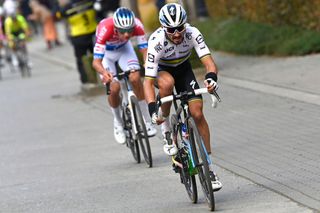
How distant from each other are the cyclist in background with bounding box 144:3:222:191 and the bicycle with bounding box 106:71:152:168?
160cm

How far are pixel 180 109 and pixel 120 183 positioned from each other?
185 centimetres

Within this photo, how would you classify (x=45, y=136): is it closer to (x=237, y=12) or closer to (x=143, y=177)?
(x=143, y=177)

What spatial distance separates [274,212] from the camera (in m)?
7.88

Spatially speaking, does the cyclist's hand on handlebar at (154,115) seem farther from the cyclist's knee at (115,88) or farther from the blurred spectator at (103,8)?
the blurred spectator at (103,8)

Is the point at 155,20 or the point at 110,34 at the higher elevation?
the point at 110,34

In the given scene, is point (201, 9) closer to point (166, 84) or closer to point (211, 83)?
point (166, 84)

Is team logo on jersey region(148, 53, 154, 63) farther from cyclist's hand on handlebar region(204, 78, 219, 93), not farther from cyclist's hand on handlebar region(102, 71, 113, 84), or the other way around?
cyclist's hand on handlebar region(102, 71, 113, 84)

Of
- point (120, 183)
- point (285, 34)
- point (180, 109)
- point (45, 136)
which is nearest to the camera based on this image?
point (180, 109)

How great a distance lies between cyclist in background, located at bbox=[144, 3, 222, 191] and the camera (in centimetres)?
845

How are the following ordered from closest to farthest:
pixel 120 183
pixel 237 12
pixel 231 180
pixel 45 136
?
pixel 231 180, pixel 120 183, pixel 45 136, pixel 237 12

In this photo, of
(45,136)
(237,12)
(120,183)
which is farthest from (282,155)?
(237,12)

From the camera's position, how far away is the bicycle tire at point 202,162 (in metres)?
8.02

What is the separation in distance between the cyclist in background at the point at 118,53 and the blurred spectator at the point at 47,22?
21.6 meters

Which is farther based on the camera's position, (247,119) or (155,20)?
(155,20)
